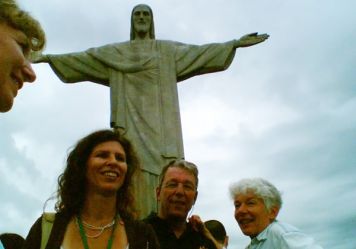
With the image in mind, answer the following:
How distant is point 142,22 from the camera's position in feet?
24.3

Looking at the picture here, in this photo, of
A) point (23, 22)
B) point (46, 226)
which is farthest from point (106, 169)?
point (23, 22)

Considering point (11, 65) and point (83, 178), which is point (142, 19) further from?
point (11, 65)

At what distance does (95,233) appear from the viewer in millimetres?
2725

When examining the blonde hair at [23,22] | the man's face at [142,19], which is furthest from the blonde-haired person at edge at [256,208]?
the man's face at [142,19]

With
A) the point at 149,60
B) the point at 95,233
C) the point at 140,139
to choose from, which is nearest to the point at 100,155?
the point at 95,233

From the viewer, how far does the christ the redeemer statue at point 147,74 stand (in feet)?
21.8

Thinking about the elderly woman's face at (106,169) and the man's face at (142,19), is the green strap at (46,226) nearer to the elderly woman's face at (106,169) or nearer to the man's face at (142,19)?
the elderly woman's face at (106,169)

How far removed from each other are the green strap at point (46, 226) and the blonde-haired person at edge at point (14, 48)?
1.31m

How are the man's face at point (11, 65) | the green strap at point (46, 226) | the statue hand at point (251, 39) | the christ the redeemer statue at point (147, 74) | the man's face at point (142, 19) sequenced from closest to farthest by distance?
the man's face at point (11, 65) → the green strap at point (46, 226) → the christ the redeemer statue at point (147, 74) → the statue hand at point (251, 39) → the man's face at point (142, 19)

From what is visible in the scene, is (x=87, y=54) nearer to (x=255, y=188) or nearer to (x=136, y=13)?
(x=136, y=13)

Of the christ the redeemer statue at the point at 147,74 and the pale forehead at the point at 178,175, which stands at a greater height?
the christ the redeemer statue at the point at 147,74

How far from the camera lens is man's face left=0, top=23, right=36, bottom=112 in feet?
4.58

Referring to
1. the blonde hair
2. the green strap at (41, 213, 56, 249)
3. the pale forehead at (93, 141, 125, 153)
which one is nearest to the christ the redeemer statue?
the pale forehead at (93, 141, 125, 153)

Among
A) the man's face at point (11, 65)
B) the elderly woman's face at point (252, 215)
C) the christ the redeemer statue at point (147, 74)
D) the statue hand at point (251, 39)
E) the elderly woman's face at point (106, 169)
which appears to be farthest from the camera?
the statue hand at point (251, 39)
